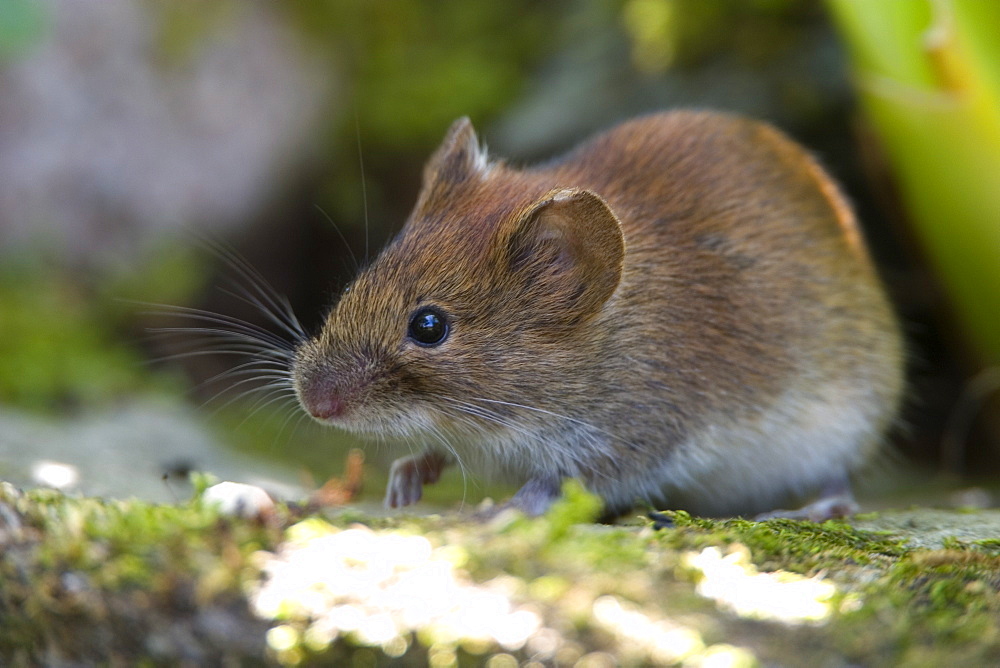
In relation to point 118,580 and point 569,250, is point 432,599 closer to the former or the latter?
point 118,580

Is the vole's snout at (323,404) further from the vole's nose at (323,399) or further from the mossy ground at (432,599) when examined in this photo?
the mossy ground at (432,599)

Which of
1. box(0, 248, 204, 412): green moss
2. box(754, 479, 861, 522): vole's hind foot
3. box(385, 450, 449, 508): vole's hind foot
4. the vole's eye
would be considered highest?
box(0, 248, 204, 412): green moss

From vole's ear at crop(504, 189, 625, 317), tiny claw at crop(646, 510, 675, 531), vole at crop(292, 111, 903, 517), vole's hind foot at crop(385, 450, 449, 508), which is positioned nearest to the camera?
tiny claw at crop(646, 510, 675, 531)

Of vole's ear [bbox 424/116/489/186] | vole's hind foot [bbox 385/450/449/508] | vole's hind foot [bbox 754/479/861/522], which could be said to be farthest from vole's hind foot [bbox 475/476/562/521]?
vole's ear [bbox 424/116/489/186]

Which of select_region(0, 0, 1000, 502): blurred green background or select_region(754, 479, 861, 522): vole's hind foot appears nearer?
select_region(754, 479, 861, 522): vole's hind foot

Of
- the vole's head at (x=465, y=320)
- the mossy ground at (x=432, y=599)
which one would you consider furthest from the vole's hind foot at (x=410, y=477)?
the mossy ground at (x=432, y=599)

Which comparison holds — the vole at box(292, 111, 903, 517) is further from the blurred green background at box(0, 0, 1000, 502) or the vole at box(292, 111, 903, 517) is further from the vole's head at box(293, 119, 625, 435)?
the blurred green background at box(0, 0, 1000, 502)

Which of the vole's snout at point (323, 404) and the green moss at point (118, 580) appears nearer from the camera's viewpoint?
the green moss at point (118, 580)
